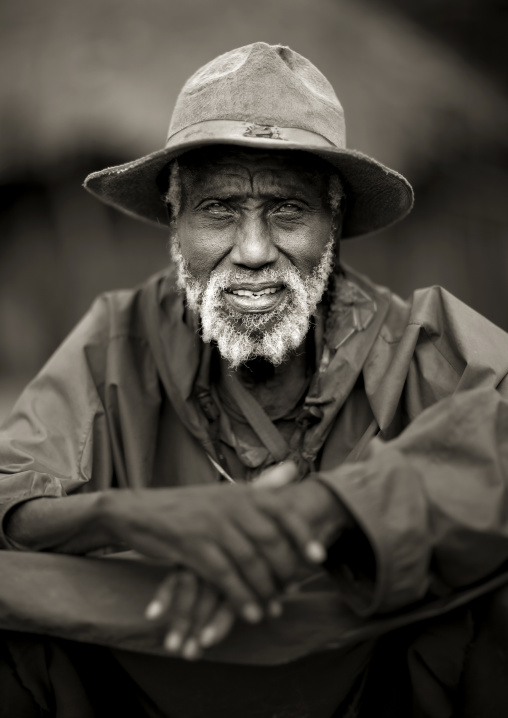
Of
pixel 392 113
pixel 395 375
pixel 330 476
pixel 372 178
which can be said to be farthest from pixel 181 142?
pixel 392 113

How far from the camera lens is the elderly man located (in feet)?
5.24

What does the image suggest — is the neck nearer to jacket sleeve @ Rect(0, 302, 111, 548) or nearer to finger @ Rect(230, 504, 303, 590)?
jacket sleeve @ Rect(0, 302, 111, 548)

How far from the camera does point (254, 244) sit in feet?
7.69

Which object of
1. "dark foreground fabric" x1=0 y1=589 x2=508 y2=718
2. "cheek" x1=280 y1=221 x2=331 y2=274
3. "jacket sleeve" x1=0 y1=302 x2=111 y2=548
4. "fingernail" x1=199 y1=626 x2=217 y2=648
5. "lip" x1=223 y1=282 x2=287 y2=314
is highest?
"cheek" x1=280 y1=221 x2=331 y2=274

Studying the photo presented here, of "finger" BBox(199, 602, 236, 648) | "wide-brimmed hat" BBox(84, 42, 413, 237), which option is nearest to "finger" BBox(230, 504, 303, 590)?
"finger" BBox(199, 602, 236, 648)

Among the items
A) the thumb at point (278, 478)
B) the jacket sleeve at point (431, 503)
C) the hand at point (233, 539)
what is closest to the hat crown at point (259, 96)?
the jacket sleeve at point (431, 503)

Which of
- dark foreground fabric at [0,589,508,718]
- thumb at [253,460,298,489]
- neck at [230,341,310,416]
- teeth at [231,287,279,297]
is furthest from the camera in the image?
neck at [230,341,310,416]

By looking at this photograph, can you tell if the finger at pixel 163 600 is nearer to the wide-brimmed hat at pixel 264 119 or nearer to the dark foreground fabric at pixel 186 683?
the dark foreground fabric at pixel 186 683

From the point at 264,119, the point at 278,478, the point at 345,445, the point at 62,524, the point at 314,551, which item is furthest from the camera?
the point at 345,445

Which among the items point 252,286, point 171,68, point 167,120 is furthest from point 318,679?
point 171,68

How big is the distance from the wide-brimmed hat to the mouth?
408 mm

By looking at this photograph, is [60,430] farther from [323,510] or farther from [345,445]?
[323,510]

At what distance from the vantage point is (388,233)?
5020 millimetres

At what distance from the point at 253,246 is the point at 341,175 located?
0.42m
